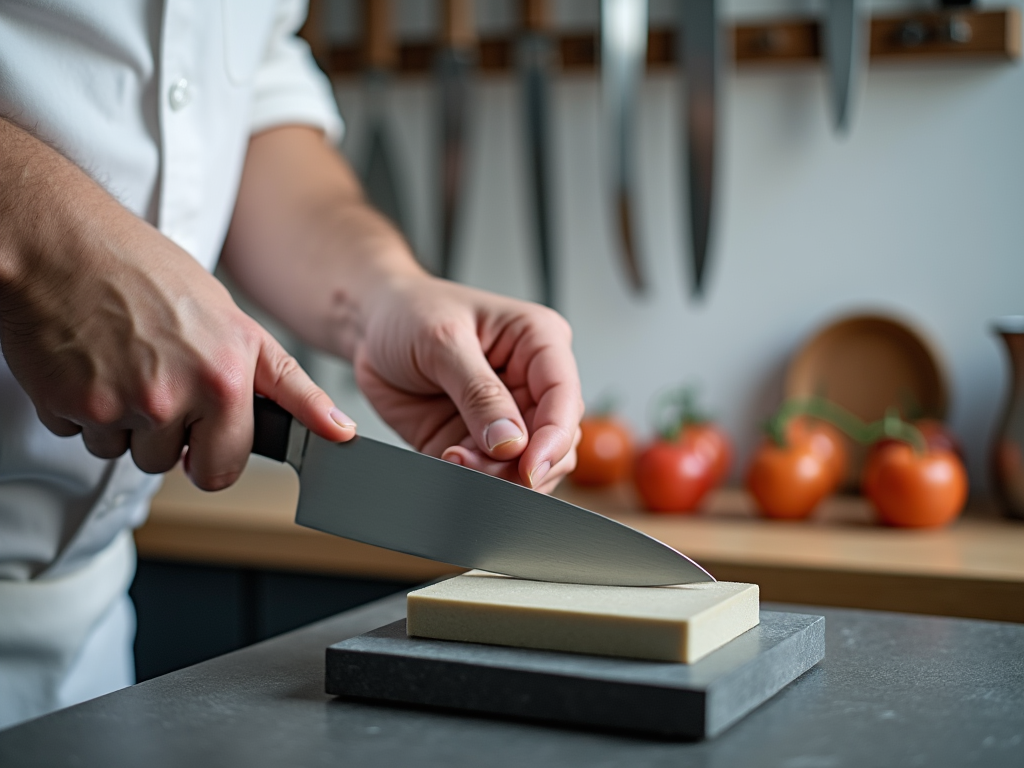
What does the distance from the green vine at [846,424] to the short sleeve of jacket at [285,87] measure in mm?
731

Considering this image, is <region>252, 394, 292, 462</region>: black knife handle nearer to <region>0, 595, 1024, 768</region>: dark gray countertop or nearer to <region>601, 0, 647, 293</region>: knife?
<region>0, 595, 1024, 768</region>: dark gray countertop

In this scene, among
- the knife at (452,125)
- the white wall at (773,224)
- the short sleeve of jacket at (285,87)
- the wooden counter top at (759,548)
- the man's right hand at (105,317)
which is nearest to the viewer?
the man's right hand at (105,317)

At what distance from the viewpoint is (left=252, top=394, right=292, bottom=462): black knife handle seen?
24.8 inches

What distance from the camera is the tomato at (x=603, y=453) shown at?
1.52 meters

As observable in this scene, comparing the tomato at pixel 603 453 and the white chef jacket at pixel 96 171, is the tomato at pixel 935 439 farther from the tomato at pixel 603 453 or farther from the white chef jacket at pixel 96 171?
the white chef jacket at pixel 96 171

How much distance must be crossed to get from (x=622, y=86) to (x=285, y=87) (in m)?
0.65

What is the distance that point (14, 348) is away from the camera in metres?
0.57

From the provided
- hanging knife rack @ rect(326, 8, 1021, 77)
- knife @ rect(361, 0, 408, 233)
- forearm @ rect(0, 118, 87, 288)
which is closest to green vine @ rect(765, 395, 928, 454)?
hanging knife rack @ rect(326, 8, 1021, 77)

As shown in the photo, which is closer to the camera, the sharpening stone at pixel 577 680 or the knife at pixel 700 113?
the sharpening stone at pixel 577 680

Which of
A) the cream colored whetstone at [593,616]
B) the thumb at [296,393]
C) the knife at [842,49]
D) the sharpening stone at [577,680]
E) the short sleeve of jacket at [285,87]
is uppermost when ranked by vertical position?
the knife at [842,49]

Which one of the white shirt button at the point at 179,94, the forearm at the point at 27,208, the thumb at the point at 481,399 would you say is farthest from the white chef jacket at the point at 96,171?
the thumb at the point at 481,399

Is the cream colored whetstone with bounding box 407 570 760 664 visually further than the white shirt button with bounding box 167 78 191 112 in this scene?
No

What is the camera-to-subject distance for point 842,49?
140cm

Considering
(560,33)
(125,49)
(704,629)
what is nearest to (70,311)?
(125,49)
